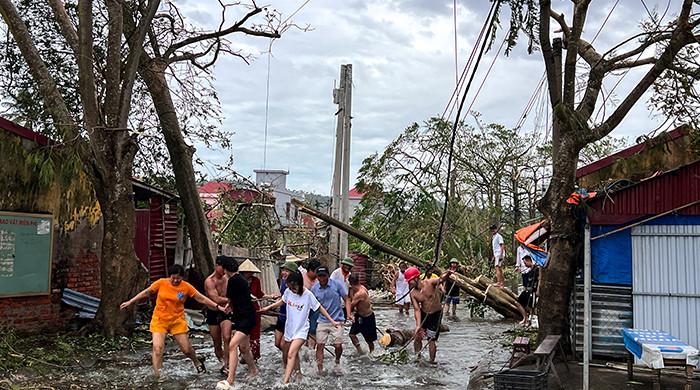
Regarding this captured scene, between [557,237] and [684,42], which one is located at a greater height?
[684,42]

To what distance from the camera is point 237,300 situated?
941cm

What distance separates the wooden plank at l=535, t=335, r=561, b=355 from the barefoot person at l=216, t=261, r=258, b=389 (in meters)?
3.81

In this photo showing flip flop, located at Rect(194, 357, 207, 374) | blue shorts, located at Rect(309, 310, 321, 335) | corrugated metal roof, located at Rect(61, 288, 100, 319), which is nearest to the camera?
flip flop, located at Rect(194, 357, 207, 374)

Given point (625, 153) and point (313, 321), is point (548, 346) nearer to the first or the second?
point (313, 321)

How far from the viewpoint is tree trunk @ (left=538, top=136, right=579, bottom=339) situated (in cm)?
1005

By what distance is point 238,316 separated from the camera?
367 inches

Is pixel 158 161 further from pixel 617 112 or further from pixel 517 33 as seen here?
pixel 617 112

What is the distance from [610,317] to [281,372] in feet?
16.6

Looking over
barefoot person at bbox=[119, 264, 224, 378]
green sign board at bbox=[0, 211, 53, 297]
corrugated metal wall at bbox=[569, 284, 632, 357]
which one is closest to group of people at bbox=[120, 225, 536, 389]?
barefoot person at bbox=[119, 264, 224, 378]

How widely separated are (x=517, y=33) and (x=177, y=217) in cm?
1094

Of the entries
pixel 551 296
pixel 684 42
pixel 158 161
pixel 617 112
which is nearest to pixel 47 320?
pixel 158 161

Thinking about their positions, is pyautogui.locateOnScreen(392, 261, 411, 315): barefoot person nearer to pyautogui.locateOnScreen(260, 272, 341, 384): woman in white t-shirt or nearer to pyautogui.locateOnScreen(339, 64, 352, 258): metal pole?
pyautogui.locateOnScreen(339, 64, 352, 258): metal pole

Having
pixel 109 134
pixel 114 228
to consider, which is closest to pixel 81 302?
pixel 114 228

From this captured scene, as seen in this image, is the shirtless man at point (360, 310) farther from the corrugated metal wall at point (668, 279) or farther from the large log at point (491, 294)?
the large log at point (491, 294)
